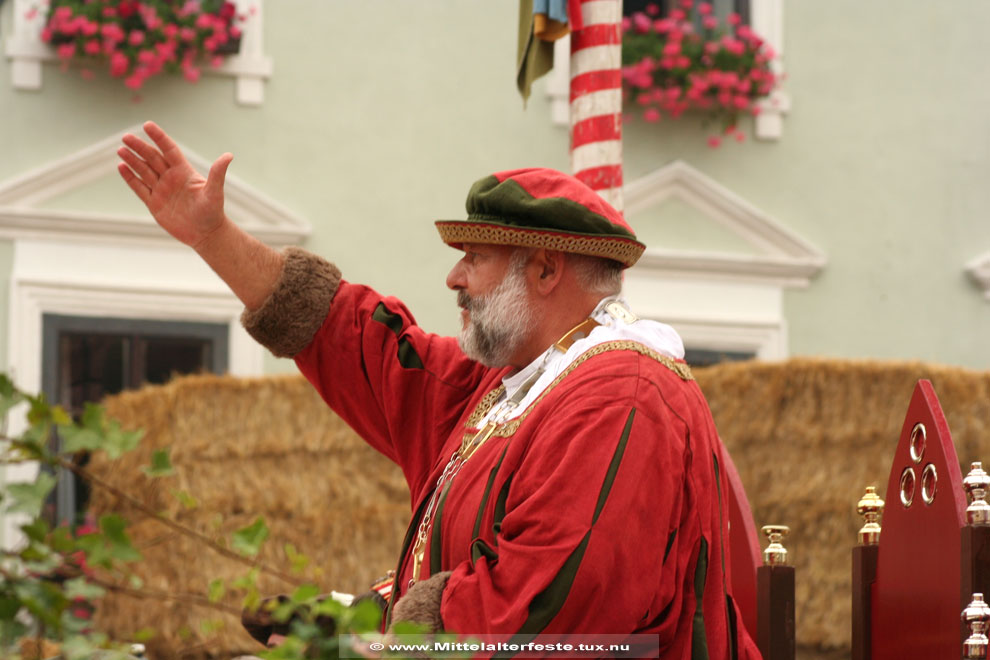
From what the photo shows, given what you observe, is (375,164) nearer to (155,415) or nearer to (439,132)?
(439,132)

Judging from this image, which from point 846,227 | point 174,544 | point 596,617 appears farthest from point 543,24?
point 846,227

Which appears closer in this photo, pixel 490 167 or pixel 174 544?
pixel 174 544

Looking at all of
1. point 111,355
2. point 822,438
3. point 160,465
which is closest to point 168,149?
point 160,465

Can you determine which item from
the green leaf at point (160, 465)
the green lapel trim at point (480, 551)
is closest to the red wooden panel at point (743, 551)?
the green lapel trim at point (480, 551)

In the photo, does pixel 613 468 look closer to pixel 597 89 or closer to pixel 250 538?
pixel 250 538

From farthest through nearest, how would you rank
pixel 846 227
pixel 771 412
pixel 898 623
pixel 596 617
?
Result: pixel 846 227 → pixel 771 412 → pixel 898 623 → pixel 596 617

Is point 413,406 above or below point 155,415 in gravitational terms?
above

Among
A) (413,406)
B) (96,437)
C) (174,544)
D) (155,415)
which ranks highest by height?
(96,437)

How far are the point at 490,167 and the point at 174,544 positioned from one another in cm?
258

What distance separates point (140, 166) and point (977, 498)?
5.94 ft

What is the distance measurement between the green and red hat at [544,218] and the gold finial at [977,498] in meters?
0.74

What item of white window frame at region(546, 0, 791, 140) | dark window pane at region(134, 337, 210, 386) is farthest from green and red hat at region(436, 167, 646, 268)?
white window frame at region(546, 0, 791, 140)

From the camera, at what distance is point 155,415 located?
19.2 ft

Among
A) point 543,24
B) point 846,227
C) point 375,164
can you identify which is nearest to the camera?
point 543,24
